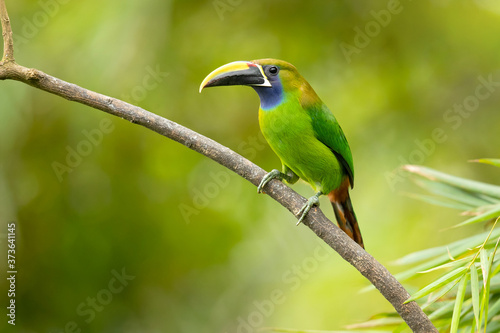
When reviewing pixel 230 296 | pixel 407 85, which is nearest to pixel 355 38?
pixel 407 85

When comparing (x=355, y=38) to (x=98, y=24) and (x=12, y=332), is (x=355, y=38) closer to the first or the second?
(x=98, y=24)

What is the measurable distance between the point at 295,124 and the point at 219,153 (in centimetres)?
61

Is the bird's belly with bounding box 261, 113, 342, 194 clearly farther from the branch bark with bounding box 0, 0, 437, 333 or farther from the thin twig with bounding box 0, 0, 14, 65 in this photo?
the thin twig with bounding box 0, 0, 14, 65

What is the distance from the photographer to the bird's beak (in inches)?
87.1

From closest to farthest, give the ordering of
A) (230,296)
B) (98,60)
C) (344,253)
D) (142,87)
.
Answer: (344,253) < (98,60) < (142,87) < (230,296)

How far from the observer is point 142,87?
4.12 meters

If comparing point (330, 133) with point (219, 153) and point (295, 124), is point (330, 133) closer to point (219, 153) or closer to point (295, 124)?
point (295, 124)

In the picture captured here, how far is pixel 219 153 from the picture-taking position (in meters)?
1.89

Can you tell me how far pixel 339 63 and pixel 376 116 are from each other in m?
0.53

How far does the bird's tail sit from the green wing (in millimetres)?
80

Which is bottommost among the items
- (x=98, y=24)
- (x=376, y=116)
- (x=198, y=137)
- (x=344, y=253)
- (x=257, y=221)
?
(x=344, y=253)

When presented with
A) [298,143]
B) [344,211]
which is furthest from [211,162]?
[298,143]

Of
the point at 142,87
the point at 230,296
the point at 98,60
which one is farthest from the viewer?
the point at 230,296

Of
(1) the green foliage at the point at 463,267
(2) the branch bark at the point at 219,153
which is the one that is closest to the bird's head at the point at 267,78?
(2) the branch bark at the point at 219,153
